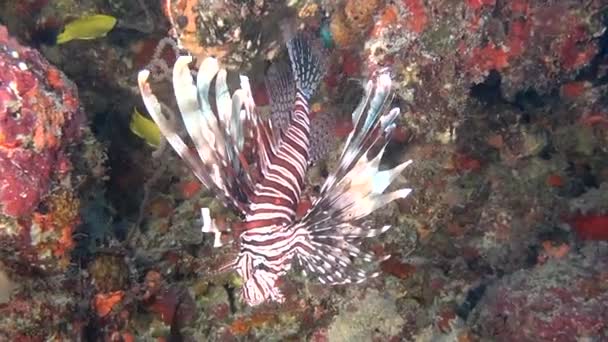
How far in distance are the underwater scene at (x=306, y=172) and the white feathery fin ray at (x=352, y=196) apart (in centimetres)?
1

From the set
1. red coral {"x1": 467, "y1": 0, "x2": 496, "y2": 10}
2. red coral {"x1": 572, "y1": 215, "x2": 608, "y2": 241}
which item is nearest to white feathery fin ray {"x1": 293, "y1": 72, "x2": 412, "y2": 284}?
red coral {"x1": 467, "y1": 0, "x2": 496, "y2": 10}

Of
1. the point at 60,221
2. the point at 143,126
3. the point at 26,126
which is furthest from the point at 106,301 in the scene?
the point at 26,126

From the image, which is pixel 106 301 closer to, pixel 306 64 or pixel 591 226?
pixel 306 64

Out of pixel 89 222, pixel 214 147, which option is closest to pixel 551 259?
pixel 214 147

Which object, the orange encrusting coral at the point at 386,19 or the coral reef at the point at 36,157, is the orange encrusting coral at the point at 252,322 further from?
the orange encrusting coral at the point at 386,19

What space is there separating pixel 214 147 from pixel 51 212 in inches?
40.2

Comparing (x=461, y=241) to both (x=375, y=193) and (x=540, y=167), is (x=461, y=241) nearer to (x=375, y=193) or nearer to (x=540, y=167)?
(x=540, y=167)

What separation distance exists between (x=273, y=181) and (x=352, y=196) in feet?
1.75

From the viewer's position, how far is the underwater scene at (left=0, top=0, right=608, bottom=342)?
2953mm

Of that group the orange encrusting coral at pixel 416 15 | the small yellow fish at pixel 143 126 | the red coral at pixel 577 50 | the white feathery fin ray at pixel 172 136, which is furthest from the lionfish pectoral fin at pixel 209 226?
the red coral at pixel 577 50

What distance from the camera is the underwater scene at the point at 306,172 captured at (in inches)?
116

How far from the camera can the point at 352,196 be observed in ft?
Answer: 9.31

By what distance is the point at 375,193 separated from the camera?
9.14 ft

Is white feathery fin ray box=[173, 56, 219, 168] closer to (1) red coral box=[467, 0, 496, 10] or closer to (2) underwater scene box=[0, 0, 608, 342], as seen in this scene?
(2) underwater scene box=[0, 0, 608, 342]
